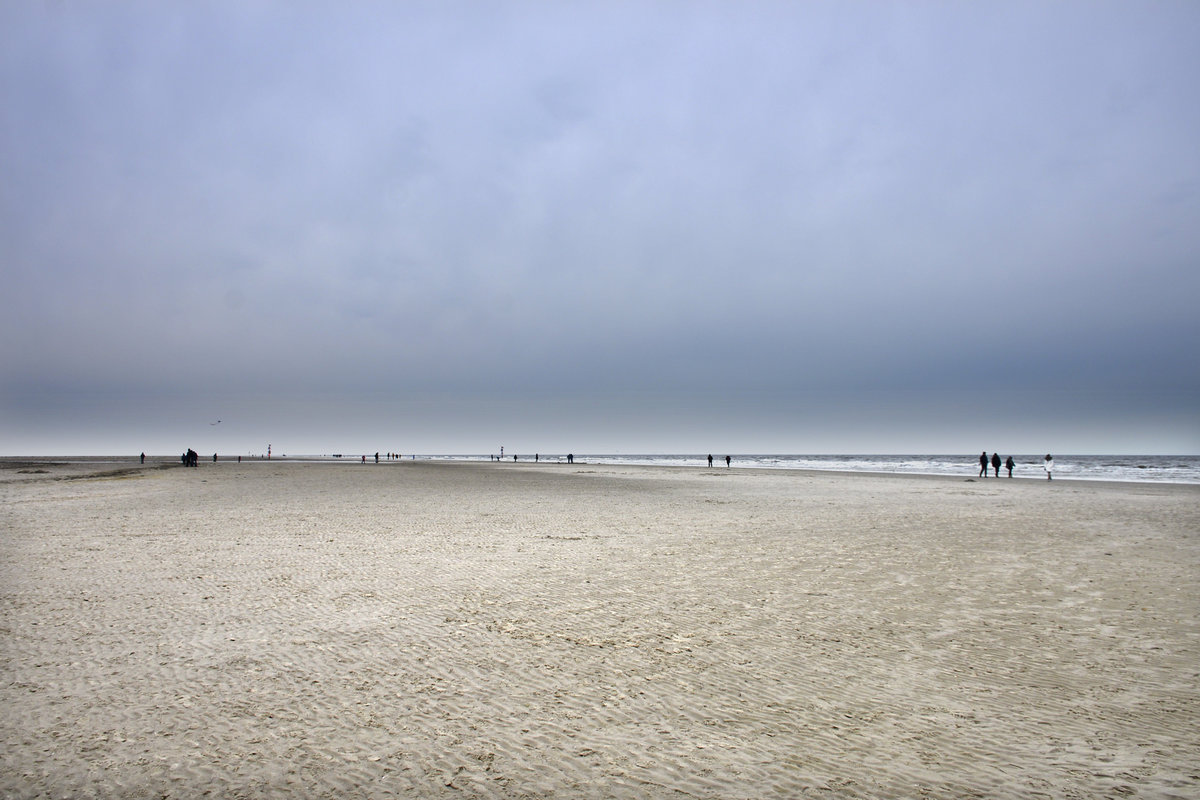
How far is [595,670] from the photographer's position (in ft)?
18.9

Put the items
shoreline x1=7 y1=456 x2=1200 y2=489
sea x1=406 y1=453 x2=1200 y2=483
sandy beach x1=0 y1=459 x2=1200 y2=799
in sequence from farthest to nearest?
1. sea x1=406 y1=453 x2=1200 y2=483
2. shoreline x1=7 y1=456 x2=1200 y2=489
3. sandy beach x1=0 y1=459 x2=1200 y2=799

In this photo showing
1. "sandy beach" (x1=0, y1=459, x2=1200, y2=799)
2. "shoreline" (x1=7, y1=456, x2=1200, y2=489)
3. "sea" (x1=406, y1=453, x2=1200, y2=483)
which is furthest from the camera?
"sea" (x1=406, y1=453, x2=1200, y2=483)

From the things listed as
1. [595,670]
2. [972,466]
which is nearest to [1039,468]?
[972,466]

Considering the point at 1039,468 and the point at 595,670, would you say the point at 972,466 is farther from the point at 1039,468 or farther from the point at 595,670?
the point at 595,670

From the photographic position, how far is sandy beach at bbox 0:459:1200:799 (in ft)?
13.1

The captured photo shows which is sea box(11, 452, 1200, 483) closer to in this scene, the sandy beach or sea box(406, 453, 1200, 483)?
sea box(406, 453, 1200, 483)

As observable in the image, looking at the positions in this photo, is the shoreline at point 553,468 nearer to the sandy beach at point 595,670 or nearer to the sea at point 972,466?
the sea at point 972,466

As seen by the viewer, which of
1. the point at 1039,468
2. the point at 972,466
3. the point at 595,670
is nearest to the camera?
the point at 595,670

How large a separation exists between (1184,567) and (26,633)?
17.8 meters

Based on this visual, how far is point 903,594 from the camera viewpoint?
→ 8.84m

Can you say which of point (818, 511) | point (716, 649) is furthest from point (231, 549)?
point (818, 511)

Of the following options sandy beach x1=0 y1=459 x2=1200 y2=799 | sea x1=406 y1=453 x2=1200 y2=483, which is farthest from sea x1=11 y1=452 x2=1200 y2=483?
sandy beach x1=0 y1=459 x2=1200 y2=799

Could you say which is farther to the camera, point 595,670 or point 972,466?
point 972,466

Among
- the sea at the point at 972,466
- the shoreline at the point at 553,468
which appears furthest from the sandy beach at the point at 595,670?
the sea at the point at 972,466
